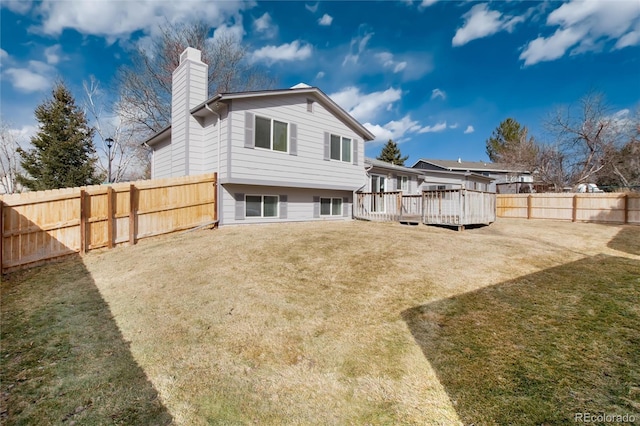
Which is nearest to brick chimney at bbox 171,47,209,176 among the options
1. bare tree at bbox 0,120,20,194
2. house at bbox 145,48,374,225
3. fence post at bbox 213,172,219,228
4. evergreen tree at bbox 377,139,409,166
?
house at bbox 145,48,374,225

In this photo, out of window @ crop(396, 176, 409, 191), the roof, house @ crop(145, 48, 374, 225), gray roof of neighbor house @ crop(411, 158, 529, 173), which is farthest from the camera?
gray roof of neighbor house @ crop(411, 158, 529, 173)

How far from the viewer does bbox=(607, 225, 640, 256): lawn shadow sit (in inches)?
332

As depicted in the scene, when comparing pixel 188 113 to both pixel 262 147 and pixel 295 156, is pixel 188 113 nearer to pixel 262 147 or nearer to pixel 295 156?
pixel 262 147

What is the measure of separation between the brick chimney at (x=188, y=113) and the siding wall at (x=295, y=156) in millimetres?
2097

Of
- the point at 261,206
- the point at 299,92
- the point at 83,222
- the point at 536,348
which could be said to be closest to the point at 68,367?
the point at 536,348

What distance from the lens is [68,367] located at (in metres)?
3.20

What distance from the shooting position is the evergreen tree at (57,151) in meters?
20.7

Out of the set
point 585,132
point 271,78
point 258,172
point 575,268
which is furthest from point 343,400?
point 585,132

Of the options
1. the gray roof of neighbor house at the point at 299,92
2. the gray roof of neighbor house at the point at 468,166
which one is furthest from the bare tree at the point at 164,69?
the gray roof of neighbor house at the point at 468,166

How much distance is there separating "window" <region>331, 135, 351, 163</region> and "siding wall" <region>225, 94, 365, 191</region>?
26 cm

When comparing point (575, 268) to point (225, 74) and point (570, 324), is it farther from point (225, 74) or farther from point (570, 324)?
point (225, 74)

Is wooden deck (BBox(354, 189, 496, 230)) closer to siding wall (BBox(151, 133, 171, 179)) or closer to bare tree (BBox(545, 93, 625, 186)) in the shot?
siding wall (BBox(151, 133, 171, 179))

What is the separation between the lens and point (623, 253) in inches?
312

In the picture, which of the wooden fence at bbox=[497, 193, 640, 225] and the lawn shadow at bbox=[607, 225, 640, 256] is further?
the wooden fence at bbox=[497, 193, 640, 225]
